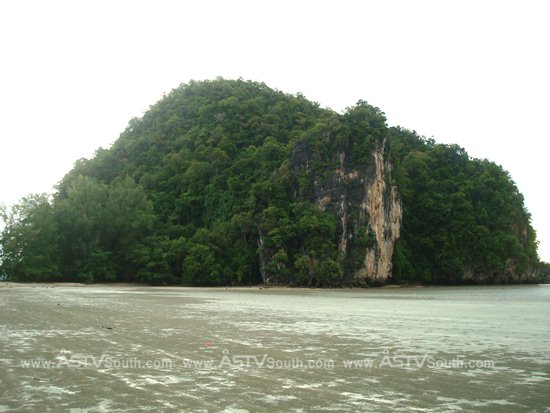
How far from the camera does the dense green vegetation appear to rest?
5662 centimetres

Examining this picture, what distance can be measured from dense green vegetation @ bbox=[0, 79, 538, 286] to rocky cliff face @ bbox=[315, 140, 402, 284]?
576mm

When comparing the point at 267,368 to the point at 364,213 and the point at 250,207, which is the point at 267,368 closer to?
the point at 364,213

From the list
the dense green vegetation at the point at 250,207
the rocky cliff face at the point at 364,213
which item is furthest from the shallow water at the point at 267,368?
the rocky cliff face at the point at 364,213

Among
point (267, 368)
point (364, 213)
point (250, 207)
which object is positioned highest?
point (250, 207)

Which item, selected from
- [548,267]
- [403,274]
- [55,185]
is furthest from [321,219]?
[548,267]

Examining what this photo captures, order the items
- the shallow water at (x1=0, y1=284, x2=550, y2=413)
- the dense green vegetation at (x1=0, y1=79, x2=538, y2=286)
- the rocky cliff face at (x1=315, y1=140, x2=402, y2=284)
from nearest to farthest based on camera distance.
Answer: the shallow water at (x1=0, y1=284, x2=550, y2=413) < the dense green vegetation at (x1=0, y1=79, x2=538, y2=286) < the rocky cliff face at (x1=315, y1=140, x2=402, y2=284)

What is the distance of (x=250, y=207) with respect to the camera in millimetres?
63625

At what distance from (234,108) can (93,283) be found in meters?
43.5

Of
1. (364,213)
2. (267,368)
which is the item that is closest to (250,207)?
(364,213)

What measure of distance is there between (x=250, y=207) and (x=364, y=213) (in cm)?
1430

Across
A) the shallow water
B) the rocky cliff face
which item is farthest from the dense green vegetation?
the shallow water

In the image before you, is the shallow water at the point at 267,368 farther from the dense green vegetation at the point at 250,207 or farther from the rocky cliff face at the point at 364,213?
the rocky cliff face at the point at 364,213

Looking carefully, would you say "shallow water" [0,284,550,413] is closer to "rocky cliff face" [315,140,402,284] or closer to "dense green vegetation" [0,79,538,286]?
"dense green vegetation" [0,79,538,286]

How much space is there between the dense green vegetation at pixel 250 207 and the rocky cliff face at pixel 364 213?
58cm
